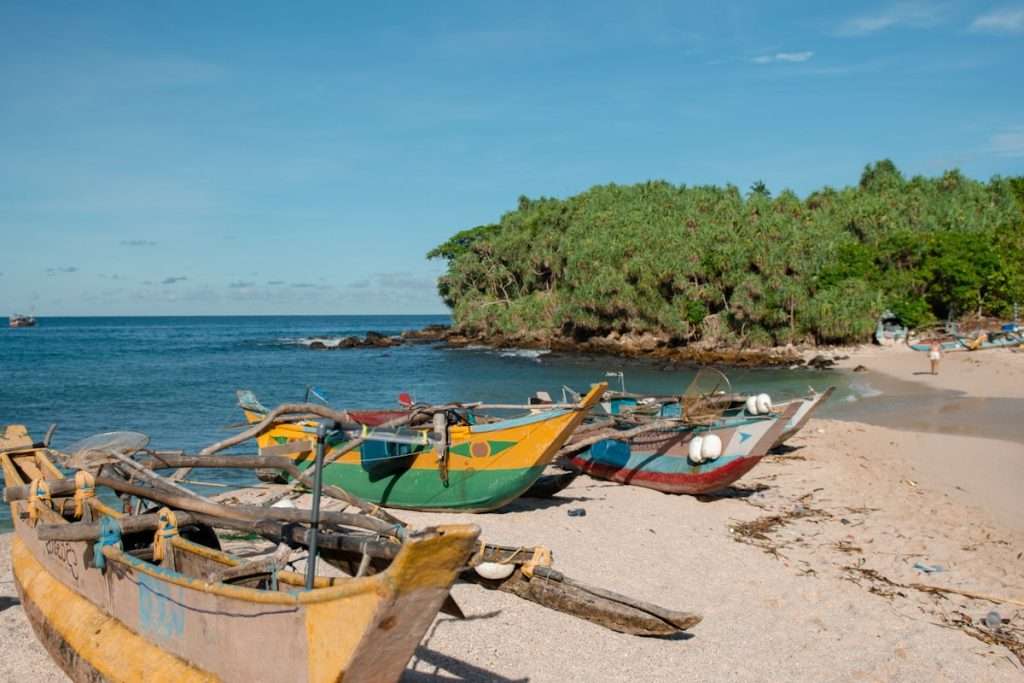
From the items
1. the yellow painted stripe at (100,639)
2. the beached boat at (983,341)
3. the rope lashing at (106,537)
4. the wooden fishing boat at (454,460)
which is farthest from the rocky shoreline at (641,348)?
the rope lashing at (106,537)

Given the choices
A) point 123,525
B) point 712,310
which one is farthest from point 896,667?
point 712,310

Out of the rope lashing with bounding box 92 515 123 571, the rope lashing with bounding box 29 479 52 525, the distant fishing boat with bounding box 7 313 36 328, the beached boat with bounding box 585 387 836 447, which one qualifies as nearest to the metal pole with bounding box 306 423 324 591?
the rope lashing with bounding box 92 515 123 571

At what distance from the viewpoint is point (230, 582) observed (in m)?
5.18

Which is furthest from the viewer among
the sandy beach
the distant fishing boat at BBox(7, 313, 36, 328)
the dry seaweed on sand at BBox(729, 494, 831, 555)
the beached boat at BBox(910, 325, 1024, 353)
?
the distant fishing boat at BBox(7, 313, 36, 328)

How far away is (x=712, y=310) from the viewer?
4772cm

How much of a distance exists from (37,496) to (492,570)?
417 cm

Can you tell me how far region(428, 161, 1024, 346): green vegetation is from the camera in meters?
44.0

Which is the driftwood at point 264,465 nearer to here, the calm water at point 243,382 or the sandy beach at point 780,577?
the sandy beach at point 780,577

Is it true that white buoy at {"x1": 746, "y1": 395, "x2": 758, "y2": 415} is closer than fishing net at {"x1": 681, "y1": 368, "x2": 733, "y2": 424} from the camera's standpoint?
No

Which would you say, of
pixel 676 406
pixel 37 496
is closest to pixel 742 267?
pixel 676 406

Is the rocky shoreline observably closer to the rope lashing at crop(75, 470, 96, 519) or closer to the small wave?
the small wave

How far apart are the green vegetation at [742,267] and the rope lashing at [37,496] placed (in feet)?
136

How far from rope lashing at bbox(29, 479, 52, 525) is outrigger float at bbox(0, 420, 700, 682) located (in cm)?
1

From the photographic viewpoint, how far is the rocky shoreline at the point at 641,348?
132 ft
